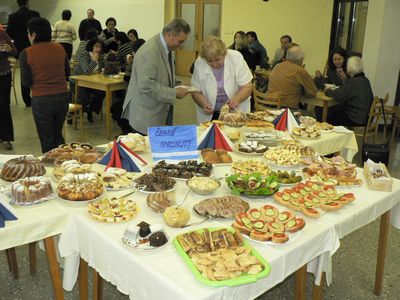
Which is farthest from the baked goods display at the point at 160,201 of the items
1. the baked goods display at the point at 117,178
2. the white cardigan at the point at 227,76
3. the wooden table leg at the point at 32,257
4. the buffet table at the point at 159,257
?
the white cardigan at the point at 227,76

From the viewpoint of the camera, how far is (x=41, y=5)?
13.7 m

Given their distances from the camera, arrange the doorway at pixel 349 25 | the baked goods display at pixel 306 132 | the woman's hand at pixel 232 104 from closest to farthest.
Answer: the baked goods display at pixel 306 132 < the woman's hand at pixel 232 104 < the doorway at pixel 349 25

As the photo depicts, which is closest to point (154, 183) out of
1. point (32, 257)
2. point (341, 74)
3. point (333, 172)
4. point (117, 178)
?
point (117, 178)

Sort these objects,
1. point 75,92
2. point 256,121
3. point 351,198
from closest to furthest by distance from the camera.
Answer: point 351,198, point 256,121, point 75,92

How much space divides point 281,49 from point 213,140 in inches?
231

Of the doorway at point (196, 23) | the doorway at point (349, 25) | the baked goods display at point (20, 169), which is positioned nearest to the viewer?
the baked goods display at point (20, 169)

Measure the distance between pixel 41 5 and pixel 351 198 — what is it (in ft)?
45.3

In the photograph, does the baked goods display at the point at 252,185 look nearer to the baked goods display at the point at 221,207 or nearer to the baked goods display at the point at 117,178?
the baked goods display at the point at 221,207

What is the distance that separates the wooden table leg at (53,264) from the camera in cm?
172

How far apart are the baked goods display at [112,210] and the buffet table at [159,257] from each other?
0.8 inches

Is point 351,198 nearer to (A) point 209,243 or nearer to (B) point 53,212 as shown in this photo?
(A) point 209,243

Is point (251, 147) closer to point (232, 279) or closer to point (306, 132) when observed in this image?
point (306, 132)

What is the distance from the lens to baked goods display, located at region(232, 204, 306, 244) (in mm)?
1516

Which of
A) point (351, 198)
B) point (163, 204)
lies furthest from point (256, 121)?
point (163, 204)
